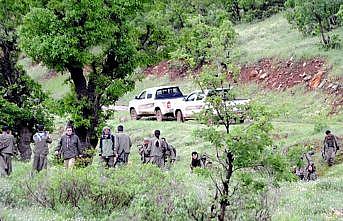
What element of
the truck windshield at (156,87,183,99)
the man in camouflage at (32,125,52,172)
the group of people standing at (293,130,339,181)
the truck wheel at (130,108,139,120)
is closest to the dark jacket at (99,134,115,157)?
the man in camouflage at (32,125,52,172)

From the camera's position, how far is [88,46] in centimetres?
2194

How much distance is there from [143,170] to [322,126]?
13.6 meters

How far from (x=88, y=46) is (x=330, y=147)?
8.12m

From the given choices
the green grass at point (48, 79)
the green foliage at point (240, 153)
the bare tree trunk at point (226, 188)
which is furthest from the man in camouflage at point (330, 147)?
the green grass at point (48, 79)

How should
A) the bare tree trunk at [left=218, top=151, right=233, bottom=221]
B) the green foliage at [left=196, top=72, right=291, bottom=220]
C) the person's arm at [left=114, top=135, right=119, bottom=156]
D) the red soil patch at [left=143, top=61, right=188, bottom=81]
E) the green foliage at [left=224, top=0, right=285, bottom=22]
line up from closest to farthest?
the green foliage at [left=196, top=72, right=291, bottom=220], the bare tree trunk at [left=218, top=151, right=233, bottom=221], the person's arm at [left=114, top=135, right=119, bottom=156], the red soil patch at [left=143, top=61, right=188, bottom=81], the green foliage at [left=224, top=0, right=285, bottom=22]

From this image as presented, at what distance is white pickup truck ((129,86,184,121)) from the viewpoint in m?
34.8

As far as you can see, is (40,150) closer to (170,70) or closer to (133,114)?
(133,114)

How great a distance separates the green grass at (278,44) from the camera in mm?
35031

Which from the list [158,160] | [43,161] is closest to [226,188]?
[158,160]

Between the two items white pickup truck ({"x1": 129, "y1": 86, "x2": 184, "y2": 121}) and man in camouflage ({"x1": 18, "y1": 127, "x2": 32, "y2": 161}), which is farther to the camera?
white pickup truck ({"x1": 129, "y1": 86, "x2": 184, "y2": 121})

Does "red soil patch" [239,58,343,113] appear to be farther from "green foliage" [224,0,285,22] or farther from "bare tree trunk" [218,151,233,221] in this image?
"bare tree trunk" [218,151,233,221]

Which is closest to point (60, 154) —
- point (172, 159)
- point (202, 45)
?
point (172, 159)

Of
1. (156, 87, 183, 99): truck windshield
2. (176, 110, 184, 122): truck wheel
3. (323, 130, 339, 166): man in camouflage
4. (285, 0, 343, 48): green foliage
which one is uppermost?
(285, 0, 343, 48): green foliage

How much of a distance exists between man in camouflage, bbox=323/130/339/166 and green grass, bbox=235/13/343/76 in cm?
1009
